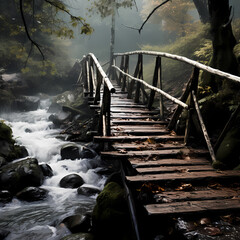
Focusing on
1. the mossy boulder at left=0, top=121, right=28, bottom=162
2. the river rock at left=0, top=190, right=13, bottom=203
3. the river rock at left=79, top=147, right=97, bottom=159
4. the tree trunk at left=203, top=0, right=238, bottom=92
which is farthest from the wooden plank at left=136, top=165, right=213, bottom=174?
the mossy boulder at left=0, top=121, right=28, bottom=162

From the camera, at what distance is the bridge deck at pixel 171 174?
7.49ft

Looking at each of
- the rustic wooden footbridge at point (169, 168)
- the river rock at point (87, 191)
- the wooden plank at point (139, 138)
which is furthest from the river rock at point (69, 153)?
the wooden plank at point (139, 138)

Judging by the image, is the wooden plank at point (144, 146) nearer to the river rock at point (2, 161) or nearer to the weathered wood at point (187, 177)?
the weathered wood at point (187, 177)

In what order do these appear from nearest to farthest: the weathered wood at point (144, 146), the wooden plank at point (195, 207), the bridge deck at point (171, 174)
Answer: the wooden plank at point (195, 207), the bridge deck at point (171, 174), the weathered wood at point (144, 146)

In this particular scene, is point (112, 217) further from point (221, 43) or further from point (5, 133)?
point (5, 133)

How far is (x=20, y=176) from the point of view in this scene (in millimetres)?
5562

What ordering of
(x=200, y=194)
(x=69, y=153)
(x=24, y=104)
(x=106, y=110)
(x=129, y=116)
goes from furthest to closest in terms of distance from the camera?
(x=24, y=104), (x=69, y=153), (x=129, y=116), (x=106, y=110), (x=200, y=194)

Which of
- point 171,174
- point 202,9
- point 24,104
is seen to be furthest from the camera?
point 24,104

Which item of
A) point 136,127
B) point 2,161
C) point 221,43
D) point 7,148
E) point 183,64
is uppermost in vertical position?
point 183,64

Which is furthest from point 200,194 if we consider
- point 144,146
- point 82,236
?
point 82,236

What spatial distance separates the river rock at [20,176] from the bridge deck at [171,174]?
8.93 feet

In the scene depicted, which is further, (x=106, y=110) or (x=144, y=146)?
(x=106, y=110)

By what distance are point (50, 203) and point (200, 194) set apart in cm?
410

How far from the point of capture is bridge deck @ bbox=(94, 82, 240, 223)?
7.49ft
